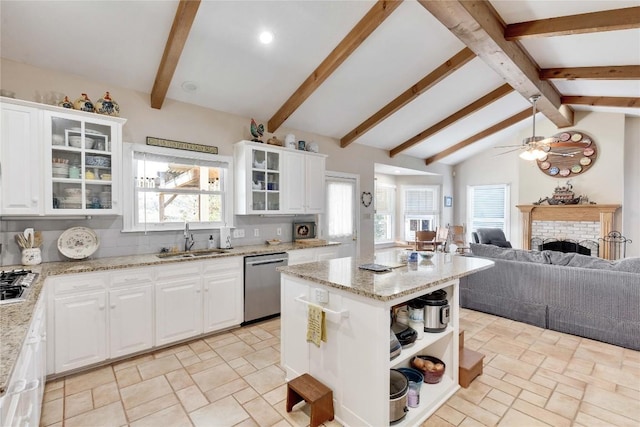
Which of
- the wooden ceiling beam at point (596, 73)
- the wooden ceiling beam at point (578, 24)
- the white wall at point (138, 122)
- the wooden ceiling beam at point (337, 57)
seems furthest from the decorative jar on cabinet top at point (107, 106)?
the wooden ceiling beam at point (596, 73)

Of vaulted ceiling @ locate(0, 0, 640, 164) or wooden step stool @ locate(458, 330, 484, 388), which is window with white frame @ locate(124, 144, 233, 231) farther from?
wooden step stool @ locate(458, 330, 484, 388)

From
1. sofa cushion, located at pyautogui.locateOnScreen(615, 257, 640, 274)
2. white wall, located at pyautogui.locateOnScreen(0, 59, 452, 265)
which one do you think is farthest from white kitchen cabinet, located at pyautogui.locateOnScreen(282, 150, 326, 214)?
sofa cushion, located at pyautogui.locateOnScreen(615, 257, 640, 274)

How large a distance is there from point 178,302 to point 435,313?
7.88 feet

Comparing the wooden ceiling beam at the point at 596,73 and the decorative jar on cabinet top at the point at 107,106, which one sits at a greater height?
the wooden ceiling beam at the point at 596,73

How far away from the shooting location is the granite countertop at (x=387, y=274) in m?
1.87

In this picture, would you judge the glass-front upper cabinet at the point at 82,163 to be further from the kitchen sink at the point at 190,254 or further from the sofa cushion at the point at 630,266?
the sofa cushion at the point at 630,266

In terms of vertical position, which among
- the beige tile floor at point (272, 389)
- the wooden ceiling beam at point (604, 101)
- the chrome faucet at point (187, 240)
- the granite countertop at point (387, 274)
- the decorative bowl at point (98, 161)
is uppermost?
the wooden ceiling beam at point (604, 101)

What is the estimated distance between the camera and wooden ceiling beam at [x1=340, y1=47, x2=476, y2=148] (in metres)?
3.80

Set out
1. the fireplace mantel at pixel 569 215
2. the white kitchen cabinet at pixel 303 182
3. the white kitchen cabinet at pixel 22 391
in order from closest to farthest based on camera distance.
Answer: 1. the white kitchen cabinet at pixel 22 391
2. the white kitchen cabinet at pixel 303 182
3. the fireplace mantel at pixel 569 215

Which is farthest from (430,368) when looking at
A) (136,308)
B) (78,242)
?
(78,242)

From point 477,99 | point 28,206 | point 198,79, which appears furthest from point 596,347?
point 28,206

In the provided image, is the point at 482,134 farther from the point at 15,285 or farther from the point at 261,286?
the point at 15,285

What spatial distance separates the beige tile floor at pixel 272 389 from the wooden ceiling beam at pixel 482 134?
4573mm

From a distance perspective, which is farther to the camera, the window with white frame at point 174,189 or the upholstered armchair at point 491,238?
the upholstered armchair at point 491,238
